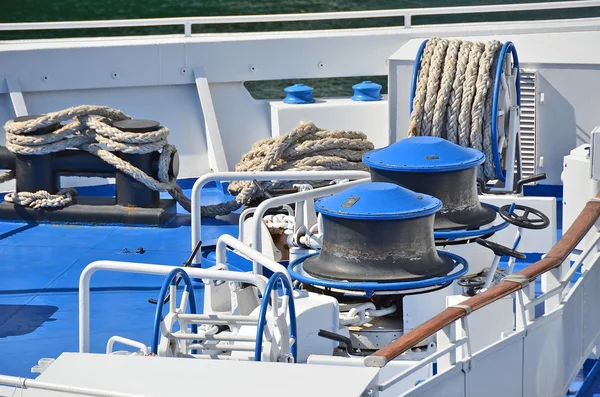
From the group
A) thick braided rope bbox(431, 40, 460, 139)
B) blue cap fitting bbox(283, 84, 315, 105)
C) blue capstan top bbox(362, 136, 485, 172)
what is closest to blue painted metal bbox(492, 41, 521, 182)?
thick braided rope bbox(431, 40, 460, 139)

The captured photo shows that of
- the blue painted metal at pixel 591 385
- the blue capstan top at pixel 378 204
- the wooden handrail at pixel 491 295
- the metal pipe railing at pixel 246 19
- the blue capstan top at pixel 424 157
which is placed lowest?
the blue painted metal at pixel 591 385

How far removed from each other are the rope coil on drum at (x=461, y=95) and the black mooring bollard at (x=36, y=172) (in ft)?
8.01

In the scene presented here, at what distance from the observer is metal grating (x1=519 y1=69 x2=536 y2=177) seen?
7.30 m

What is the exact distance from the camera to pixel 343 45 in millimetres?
8141

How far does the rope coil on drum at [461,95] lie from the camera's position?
625 centimetres

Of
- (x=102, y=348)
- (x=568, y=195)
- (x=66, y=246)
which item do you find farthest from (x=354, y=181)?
(x=66, y=246)

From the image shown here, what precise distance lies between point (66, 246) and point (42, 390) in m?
3.75

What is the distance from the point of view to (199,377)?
3.06m

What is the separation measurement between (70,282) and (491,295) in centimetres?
300

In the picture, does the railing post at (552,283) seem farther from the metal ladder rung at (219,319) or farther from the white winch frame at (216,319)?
the metal ladder rung at (219,319)

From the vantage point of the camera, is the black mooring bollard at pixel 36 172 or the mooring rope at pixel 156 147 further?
the black mooring bollard at pixel 36 172

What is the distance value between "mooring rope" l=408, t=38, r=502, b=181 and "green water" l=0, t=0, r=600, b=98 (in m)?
12.2

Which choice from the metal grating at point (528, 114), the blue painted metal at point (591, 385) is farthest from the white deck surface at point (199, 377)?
the metal grating at point (528, 114)

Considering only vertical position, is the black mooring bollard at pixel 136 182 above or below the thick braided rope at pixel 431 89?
below
